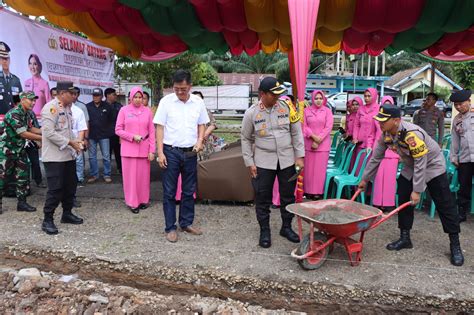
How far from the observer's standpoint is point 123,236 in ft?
14.5

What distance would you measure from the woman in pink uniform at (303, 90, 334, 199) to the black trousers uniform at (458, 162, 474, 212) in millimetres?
1724

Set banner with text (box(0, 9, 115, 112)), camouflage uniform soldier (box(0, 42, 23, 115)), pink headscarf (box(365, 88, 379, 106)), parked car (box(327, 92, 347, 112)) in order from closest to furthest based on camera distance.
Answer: pink headscarf (box(365, 88, 379, 106)) < camouflage uniform soldier (box(0, 42, 23, 115)) < banner with text (box(0, 9, 115, 112)) < parked car (box(327, 92, 347, 112))

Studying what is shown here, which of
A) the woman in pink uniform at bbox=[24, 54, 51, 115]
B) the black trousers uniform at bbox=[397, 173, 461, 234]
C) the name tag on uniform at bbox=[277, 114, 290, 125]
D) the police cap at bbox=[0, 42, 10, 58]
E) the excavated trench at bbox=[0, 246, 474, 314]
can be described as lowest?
the excavated trench at bbox=[0, 246, 474, 314]

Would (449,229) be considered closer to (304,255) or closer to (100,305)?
(304,255)

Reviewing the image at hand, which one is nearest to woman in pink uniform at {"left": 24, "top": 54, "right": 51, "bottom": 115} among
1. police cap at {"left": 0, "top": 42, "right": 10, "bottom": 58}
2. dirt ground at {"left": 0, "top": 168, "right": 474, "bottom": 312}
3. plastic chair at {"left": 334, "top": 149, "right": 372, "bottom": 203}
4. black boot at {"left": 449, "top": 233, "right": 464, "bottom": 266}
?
police cap at {"left": 0, "top": 42, "right": 10, "bottom": 58}

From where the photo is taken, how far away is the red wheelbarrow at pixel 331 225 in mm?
3346

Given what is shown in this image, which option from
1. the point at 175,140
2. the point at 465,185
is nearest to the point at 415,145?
the point at 465,185

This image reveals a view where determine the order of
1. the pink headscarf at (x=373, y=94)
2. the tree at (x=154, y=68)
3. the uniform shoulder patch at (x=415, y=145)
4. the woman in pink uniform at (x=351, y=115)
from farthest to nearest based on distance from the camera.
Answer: the tree at (x=154, y=68) → the woman in pink uniform at (x=351, y=115) → the pink headscarf at (x=373, y=94) → the uniform shoulder patch at (x=415, y=145)

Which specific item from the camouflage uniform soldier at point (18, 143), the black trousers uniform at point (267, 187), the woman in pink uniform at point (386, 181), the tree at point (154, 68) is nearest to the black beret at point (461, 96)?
the woman in pink uniform at point (386, 181)

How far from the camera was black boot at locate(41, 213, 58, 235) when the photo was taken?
4.45 meters

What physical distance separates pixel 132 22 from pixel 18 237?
346 cm

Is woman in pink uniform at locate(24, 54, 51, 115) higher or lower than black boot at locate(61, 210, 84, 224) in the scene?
higher

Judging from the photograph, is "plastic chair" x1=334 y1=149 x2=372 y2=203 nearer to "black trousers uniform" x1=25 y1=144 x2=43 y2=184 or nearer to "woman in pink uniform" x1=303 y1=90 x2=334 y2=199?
"woman in pink uniform" x1=303 y1=90 x2=334 y2=199

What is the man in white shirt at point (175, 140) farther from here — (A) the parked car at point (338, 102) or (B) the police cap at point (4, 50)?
(A) the parked car at point (338, 102)
